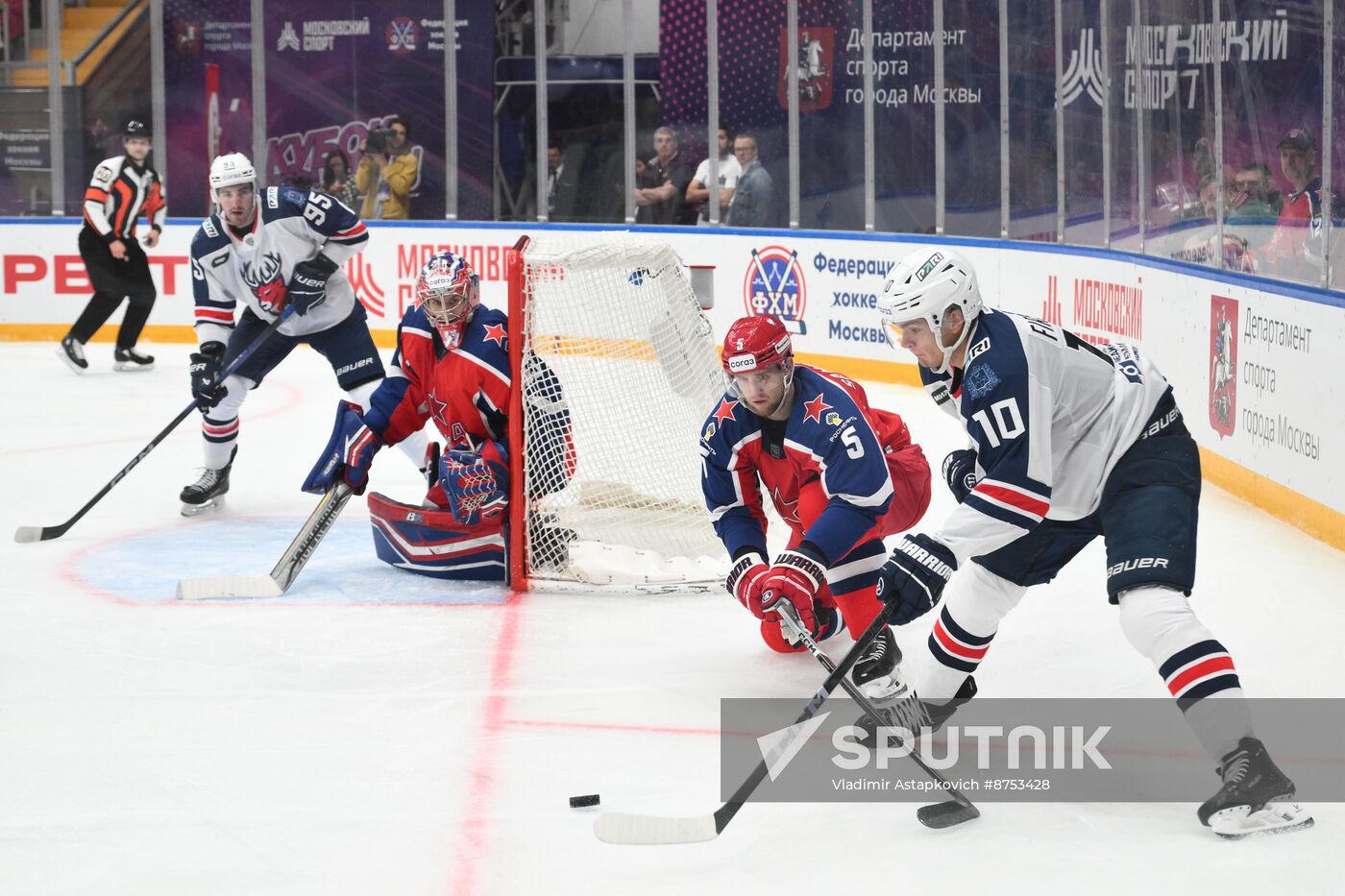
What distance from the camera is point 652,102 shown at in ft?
32.3

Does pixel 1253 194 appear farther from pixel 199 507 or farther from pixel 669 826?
pixel 669 826

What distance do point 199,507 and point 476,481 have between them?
1.56 metres

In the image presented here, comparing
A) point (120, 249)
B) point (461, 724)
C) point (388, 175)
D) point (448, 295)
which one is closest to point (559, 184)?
point (388, 175)

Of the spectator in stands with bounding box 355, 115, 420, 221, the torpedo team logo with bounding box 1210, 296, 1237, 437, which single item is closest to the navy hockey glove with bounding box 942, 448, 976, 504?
the torpedo team logo with bounding box 1210, 296, 1237, 437

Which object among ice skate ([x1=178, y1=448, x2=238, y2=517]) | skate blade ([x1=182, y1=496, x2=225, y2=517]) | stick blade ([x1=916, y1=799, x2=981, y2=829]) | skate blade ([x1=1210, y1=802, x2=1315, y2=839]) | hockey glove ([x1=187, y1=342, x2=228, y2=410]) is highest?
hockey glove ([x1=187, y1=342, x2=228, y2=410])

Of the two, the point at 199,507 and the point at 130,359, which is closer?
the point at 199,507

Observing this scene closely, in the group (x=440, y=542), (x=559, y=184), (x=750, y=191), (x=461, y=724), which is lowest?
(x=461, y=724)

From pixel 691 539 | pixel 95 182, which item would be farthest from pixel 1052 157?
pixel 95 182

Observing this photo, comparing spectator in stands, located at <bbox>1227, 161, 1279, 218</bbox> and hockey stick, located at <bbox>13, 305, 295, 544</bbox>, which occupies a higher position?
spectator in stands, located at <bbox>1227, 161, 1279, 218</bbox>

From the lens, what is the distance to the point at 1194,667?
259cm

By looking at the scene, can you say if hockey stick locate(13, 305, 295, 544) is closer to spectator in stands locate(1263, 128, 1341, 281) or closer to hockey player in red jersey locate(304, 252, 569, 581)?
hockey player in red jersey locate(304, 252, 569, 581)

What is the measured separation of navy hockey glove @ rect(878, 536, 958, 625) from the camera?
107 inches

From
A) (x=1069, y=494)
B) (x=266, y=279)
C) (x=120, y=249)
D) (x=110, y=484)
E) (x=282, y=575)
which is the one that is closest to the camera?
(x=1069, y=494)

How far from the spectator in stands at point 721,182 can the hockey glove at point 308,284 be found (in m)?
4.51
